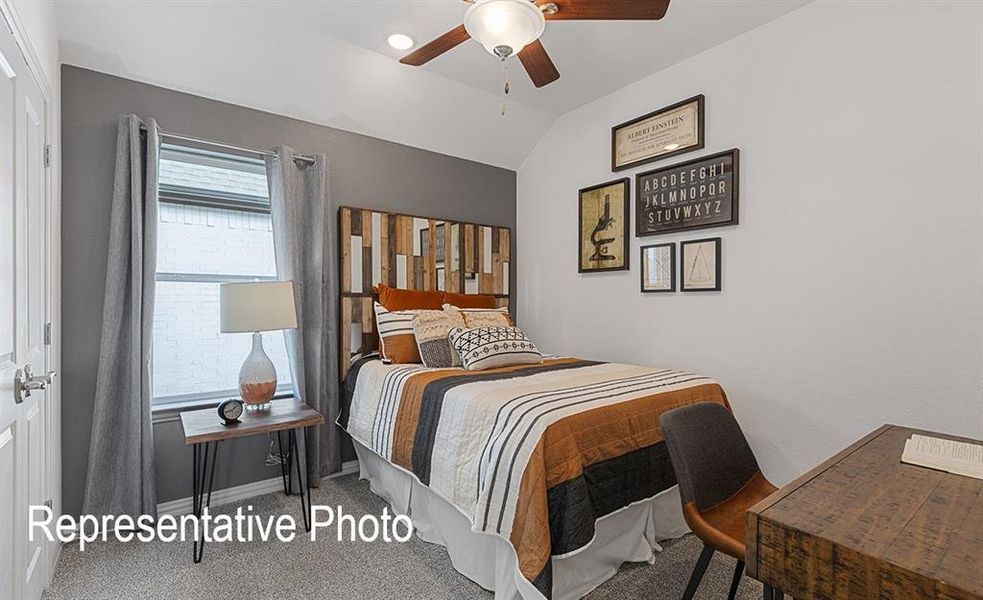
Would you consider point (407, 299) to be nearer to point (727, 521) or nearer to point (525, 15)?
point (525, 15)

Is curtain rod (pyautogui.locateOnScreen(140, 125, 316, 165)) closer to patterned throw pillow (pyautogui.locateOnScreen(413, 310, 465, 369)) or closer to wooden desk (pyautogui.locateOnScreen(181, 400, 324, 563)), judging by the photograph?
patterned throw pillow (pyautogui.locateOnScreen(413, 310, 465, 369))

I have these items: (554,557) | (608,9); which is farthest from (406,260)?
(554,557)

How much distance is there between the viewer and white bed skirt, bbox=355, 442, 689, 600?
184 cm

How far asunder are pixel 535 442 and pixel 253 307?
1.66 meters

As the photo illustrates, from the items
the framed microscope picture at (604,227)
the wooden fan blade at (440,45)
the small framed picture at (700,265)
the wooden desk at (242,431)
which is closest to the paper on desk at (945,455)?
the small framed picture at (700,265)

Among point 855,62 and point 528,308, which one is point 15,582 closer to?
point 528,308

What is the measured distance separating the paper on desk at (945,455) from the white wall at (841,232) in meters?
0.85

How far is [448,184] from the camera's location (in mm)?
3906

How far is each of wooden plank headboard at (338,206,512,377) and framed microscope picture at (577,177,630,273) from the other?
0.79m

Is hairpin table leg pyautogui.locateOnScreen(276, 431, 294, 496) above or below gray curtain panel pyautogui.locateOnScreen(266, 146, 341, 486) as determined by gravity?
below

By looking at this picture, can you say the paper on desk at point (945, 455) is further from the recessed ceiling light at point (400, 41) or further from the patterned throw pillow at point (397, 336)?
the recessed ceiling light at point (400, 41)

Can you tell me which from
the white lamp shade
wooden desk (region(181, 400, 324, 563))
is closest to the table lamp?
the white lamp shade

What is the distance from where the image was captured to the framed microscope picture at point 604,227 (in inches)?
134

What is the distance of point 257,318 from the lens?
2498 millimetres
